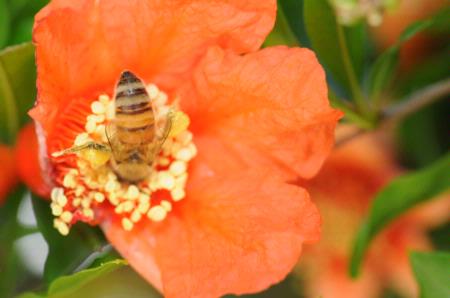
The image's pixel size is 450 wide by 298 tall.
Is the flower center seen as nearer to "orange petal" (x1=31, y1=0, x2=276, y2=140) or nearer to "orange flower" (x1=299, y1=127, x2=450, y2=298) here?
"orange petal" (x1=31, y1=0, x2=276, y2=140)

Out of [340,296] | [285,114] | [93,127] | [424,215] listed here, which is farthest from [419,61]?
[93,127]

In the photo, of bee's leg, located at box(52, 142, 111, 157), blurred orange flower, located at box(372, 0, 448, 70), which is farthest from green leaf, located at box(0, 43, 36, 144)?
blurred orange flower, located at box(372, 0, 448, 70)

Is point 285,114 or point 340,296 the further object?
point 340,296

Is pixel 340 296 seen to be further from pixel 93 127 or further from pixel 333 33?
pixel 93 127

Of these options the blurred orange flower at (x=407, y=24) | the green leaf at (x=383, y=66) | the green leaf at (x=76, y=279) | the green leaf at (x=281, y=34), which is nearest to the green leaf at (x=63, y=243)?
the green leaf at (x=76, y=279)

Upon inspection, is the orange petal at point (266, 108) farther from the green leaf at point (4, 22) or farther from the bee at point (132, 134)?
the green leaf at point (4, 22)

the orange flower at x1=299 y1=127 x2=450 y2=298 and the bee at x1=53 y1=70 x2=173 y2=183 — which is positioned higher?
the bee at x1=53 y1=70 x2=173 y2=183
